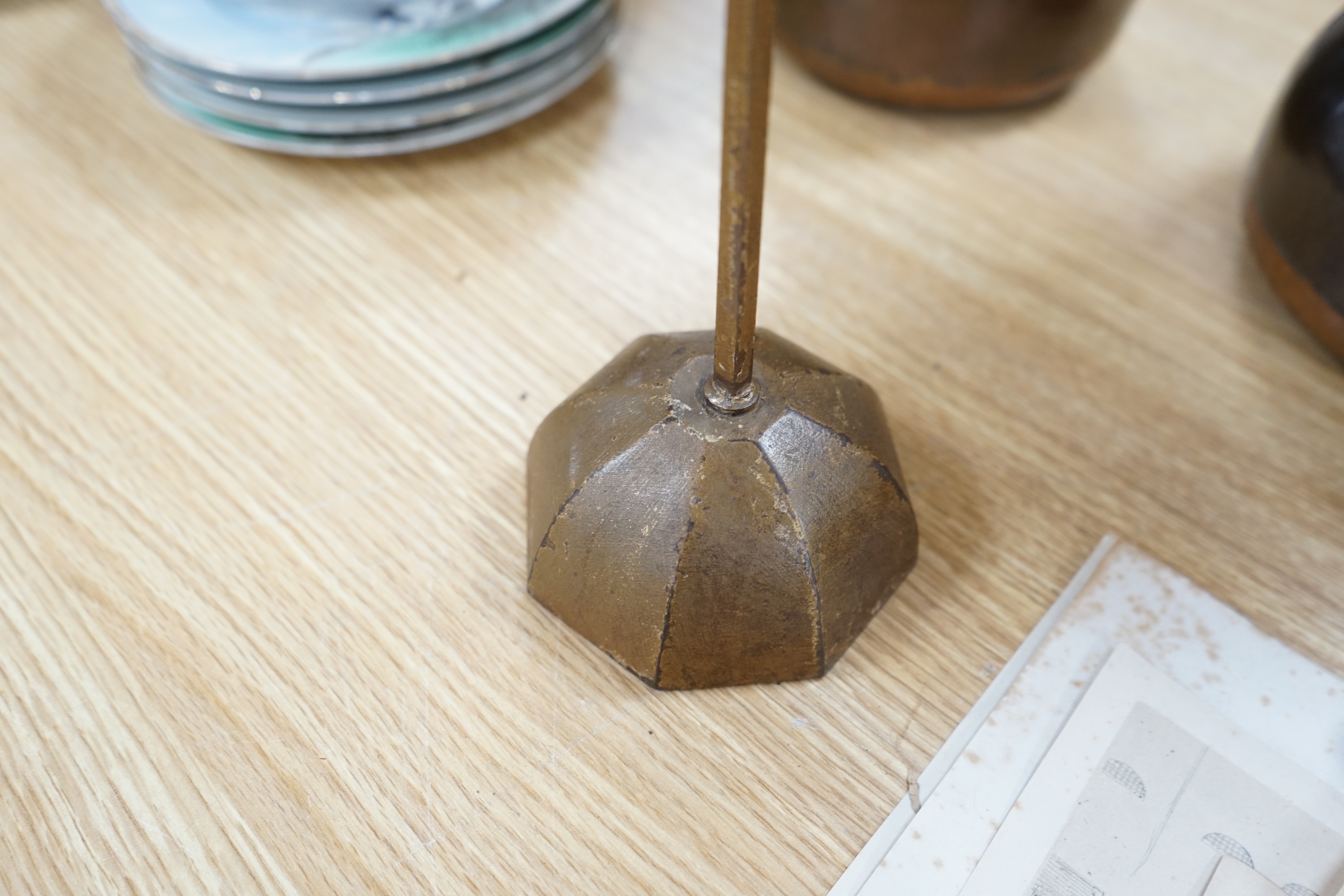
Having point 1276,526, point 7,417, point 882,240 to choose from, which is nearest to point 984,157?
point 882,240

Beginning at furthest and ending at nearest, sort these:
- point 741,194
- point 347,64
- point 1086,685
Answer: point 347,64
point 1086,685
point 741,194

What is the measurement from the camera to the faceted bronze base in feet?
1.31

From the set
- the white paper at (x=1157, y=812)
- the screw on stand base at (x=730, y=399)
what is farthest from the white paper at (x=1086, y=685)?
the screw on stand base at (x=730, y=399)

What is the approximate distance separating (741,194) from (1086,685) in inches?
10.8

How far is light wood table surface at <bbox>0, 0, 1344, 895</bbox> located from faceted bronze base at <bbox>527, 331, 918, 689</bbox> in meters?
0.03

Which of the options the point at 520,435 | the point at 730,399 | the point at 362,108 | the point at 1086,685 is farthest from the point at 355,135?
the point at 1086,685

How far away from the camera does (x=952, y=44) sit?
657 mm

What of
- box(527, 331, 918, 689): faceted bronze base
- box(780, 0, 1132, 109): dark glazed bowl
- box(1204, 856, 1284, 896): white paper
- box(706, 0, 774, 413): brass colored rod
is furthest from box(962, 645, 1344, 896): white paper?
box(780, 0, 1132, 109): dark glazed bowl

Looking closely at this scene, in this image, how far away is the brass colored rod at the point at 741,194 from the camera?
0.30 m

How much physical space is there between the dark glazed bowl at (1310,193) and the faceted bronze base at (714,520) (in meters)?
0.29

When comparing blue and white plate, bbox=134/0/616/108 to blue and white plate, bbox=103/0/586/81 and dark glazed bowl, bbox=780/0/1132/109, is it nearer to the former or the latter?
blue and white plate, bbox=103/0/586/81

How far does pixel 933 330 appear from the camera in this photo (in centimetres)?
60

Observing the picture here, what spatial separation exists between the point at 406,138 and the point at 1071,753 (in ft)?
1.72

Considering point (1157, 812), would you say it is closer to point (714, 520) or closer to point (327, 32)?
point (714, 520)
